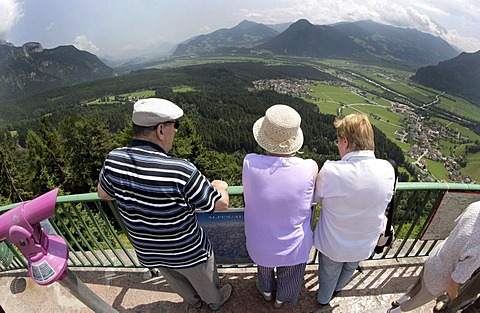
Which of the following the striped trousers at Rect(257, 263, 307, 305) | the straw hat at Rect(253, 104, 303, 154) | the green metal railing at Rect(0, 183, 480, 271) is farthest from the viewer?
the green metal railing at Rect(0, 183, 480, 271)

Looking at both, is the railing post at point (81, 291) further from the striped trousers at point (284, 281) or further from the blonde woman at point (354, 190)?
the blonde woman at point (354, 190)

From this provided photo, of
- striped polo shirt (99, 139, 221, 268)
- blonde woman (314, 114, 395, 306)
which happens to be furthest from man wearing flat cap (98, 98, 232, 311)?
blonde woman (314, 114, 395, 306)

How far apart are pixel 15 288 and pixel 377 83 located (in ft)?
573

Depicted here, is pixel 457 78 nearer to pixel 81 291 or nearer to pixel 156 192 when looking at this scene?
pixel 156 192

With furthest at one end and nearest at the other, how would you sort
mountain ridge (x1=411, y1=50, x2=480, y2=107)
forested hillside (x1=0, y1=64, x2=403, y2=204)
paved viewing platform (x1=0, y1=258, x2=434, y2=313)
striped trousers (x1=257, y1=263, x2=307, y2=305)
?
mountain ridge (x1=411, y1=50, x2=480, y2=107)
forested hillside (x1=0, y1=64, x2=403, y2=204)
paved viewing platform (x1=0, y1=258, x2=434, y2=313)
striped trousers (x1=257, y1=263, x2=307, y2=305)

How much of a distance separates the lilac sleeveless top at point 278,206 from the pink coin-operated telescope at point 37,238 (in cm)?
112

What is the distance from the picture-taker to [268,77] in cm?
16600

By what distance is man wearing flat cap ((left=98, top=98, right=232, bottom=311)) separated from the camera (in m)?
1.62

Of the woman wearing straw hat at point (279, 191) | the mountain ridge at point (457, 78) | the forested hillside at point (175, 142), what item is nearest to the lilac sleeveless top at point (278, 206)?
the woman wearing straw hat at point (279, 191)

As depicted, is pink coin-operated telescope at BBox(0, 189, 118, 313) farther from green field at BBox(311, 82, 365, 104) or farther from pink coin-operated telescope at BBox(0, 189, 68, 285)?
green field at BBox(311, 82, 365, 104)

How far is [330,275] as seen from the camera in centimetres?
246

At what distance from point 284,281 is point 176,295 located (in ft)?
3.89

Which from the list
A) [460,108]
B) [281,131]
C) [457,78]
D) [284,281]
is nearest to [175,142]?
[284,281]

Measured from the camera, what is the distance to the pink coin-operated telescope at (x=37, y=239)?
50.3 inches
